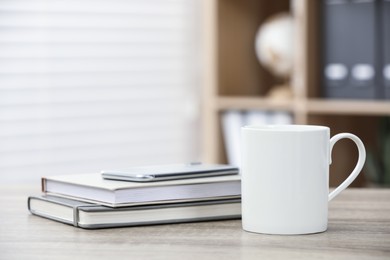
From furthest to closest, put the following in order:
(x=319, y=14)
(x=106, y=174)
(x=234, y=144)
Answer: (x=234, y=144), (x=319, y=14), (x=106, y=174)

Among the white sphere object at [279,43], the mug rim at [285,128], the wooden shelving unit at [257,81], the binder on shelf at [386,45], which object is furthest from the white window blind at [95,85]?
the mug rim at [285,128]

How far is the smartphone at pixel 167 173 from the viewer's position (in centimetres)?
97

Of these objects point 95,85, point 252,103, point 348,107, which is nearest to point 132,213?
point 348,107

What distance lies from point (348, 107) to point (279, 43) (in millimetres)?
405

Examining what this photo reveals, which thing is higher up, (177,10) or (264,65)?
(177,10)

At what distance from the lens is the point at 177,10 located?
125 inches

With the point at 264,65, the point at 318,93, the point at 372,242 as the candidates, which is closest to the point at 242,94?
the point at 264,65

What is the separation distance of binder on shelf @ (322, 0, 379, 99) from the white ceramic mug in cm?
153

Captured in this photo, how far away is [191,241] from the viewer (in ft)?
2.85

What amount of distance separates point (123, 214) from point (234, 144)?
Result: 6.10 ft

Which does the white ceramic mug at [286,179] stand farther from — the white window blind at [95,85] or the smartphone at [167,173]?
the white window blind at [95,85]

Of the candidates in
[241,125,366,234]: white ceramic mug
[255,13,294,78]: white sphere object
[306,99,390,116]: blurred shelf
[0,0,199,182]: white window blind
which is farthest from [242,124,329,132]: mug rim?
[0,0,199,182]: white window blind

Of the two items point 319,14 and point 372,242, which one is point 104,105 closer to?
point 319,14

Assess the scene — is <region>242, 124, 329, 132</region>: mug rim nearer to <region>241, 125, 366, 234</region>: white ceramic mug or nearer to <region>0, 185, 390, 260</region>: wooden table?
<region>241, 125, 366, 234</region>: white ceramic mug
